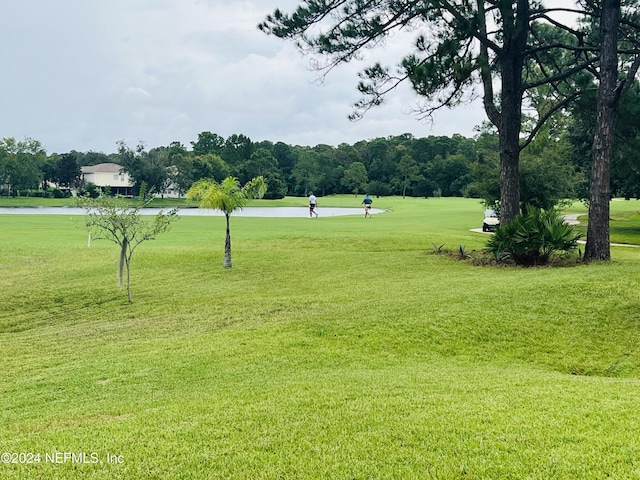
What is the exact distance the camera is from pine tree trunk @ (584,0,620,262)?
15.2 m

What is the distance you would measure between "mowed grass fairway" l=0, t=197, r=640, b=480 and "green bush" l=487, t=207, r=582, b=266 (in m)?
1.25

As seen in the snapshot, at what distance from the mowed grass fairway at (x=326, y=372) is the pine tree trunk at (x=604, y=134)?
2.00 metres

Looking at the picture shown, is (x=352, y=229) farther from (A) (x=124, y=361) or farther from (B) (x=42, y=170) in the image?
(B) (x=42, y=170)

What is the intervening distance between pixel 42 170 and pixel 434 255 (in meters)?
91.4

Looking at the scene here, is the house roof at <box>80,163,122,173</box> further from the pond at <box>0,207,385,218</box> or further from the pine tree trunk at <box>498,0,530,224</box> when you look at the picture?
the pine tree trunk at <box>498,0,530,224</box>

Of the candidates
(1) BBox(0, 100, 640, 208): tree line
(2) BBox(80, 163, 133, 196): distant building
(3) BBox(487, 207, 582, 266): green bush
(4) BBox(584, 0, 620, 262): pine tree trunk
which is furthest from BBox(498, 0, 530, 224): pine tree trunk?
(2) BBox(80, 163, 133, 196): distant building

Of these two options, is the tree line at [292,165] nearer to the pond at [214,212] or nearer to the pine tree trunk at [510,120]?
the pond at [214,212]

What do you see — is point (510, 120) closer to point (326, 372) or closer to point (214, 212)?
point (326, 372)

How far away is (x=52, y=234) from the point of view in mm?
28000

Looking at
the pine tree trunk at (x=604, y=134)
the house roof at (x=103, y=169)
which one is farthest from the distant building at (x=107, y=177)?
the pine tree trunk at (x=604, y=134)

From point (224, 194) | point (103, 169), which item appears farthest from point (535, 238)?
point (103, 169)

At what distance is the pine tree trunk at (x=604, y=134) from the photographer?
50.0 feet

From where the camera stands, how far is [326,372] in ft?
23.0

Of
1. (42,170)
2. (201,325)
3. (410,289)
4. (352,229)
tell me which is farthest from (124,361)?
(42,170)
